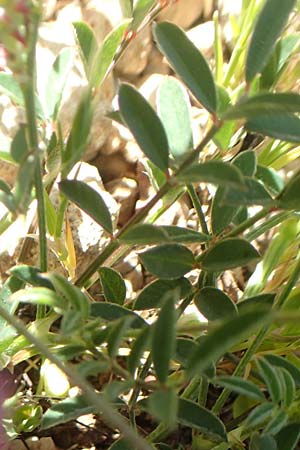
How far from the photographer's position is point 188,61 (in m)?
0.64

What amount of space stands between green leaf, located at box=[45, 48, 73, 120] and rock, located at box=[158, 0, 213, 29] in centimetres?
48

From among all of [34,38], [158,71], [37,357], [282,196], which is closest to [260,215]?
[282,196]

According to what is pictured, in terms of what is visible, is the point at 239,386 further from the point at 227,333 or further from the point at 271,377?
the point at 227,333

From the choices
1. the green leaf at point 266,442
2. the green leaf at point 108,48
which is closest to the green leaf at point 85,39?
the green leaf at point 108,48

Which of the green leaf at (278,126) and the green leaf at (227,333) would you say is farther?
the green leaf at (278,126)

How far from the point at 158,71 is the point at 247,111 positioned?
2.46ft

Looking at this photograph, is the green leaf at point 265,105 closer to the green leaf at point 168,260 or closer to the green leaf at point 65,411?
the green leaf at point 168,260

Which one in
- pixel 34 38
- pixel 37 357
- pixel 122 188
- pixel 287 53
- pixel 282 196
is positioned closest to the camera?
pixel 34 38

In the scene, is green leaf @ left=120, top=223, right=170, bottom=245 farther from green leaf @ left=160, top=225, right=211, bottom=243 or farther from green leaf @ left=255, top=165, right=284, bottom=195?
green leaf @ left=255, top=165, right=284, bottom=195

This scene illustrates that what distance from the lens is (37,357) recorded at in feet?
3.26

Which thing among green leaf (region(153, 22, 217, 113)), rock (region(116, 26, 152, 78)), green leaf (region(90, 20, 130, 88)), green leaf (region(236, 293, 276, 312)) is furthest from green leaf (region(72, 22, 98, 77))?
rock (region(116, 26, 152, 78))

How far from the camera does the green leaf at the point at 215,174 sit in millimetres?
547

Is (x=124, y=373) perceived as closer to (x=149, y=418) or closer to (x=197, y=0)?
(x=149, y=418)

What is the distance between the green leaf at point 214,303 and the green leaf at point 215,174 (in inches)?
6.6
